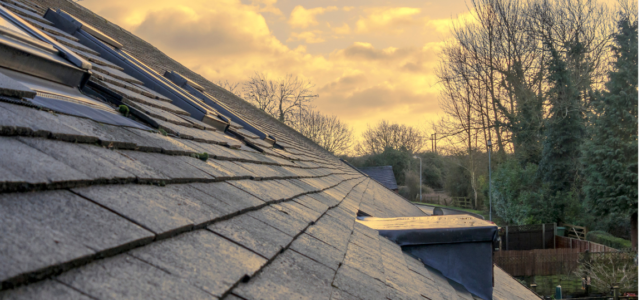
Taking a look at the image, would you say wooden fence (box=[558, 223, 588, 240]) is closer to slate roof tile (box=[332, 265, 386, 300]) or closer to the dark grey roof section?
the dark grey roof section

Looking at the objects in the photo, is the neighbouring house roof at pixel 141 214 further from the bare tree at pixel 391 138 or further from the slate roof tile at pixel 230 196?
the bare tree at pixel 391 138

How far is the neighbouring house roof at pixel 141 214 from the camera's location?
0.91 metres

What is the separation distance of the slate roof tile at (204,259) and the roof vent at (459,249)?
1.99 meters

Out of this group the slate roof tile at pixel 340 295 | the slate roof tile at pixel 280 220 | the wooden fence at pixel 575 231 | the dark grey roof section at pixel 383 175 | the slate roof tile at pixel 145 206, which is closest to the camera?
the slate roof tile at pixel 145 206

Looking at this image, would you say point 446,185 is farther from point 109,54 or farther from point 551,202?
point 109,54

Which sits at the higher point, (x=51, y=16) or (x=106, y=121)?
(x=51, y=16)

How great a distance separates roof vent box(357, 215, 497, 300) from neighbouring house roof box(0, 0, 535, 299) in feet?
0.43

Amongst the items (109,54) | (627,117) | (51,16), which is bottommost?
(109,54)

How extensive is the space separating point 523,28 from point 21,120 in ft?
105

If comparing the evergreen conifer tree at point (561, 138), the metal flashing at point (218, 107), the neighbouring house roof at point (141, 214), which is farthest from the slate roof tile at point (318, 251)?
the evergreen conifer tree at point (561, 138)

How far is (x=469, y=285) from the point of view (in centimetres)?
313

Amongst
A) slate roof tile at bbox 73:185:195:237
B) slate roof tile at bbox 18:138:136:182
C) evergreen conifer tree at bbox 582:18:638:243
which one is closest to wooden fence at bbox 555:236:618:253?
evergreen conifer tree at bbox 582:18:638:243

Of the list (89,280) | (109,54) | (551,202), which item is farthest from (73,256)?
(551,202)

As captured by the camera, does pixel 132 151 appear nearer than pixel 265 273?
No
